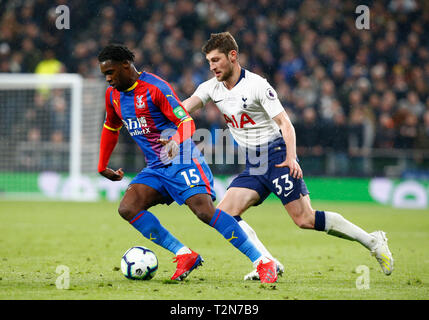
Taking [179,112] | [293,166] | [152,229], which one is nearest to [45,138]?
[152,229]

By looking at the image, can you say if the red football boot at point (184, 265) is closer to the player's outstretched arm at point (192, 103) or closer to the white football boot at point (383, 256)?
the player's outstretched arm at point (192, 103)

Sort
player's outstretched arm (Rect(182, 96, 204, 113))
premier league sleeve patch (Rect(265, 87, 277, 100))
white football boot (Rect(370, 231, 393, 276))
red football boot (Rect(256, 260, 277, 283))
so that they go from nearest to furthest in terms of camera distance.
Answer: red football boot (Rect(256, 260, 277, 283)), premier league sleeve patch (Rect(265, 87, 277, 100)), white football boot (Rect(370, 231, 393, 276)), player's outstretched arm (Rect(182, 96, 204, 113))

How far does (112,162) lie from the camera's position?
16734 millimetres

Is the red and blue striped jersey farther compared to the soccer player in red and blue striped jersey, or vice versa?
the red and blue striped jersey

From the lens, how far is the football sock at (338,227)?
6195mm

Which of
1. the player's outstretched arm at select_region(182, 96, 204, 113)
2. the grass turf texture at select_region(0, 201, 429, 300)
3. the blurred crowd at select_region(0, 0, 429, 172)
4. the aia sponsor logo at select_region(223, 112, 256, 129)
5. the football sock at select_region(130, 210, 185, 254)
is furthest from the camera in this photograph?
the blurred crowd at select_region(0, 0, 429, 172)

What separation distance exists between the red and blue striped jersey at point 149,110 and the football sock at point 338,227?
1316 millimetres

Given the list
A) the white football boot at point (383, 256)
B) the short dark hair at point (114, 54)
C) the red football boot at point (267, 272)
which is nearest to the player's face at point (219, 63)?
the short dark hair at point (114, 54)

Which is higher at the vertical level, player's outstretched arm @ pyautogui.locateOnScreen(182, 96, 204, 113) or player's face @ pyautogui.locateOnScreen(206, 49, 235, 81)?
player's face @ pyautogui.locateOnScreen(206, 49, 235, 81)

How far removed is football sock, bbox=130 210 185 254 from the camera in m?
5.96

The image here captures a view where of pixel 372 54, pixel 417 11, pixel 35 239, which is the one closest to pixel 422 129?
pixel 372 54

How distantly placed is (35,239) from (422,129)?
10.4m

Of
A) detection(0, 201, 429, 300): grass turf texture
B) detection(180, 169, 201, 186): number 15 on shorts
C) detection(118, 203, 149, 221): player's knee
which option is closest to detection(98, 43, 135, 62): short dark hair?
detection(180, 169, 201, 186): number 15 on shorts

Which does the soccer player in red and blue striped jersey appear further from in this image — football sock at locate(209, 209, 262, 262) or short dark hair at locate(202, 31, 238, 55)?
short dark hair at locate(202, 31, 238, 55)
